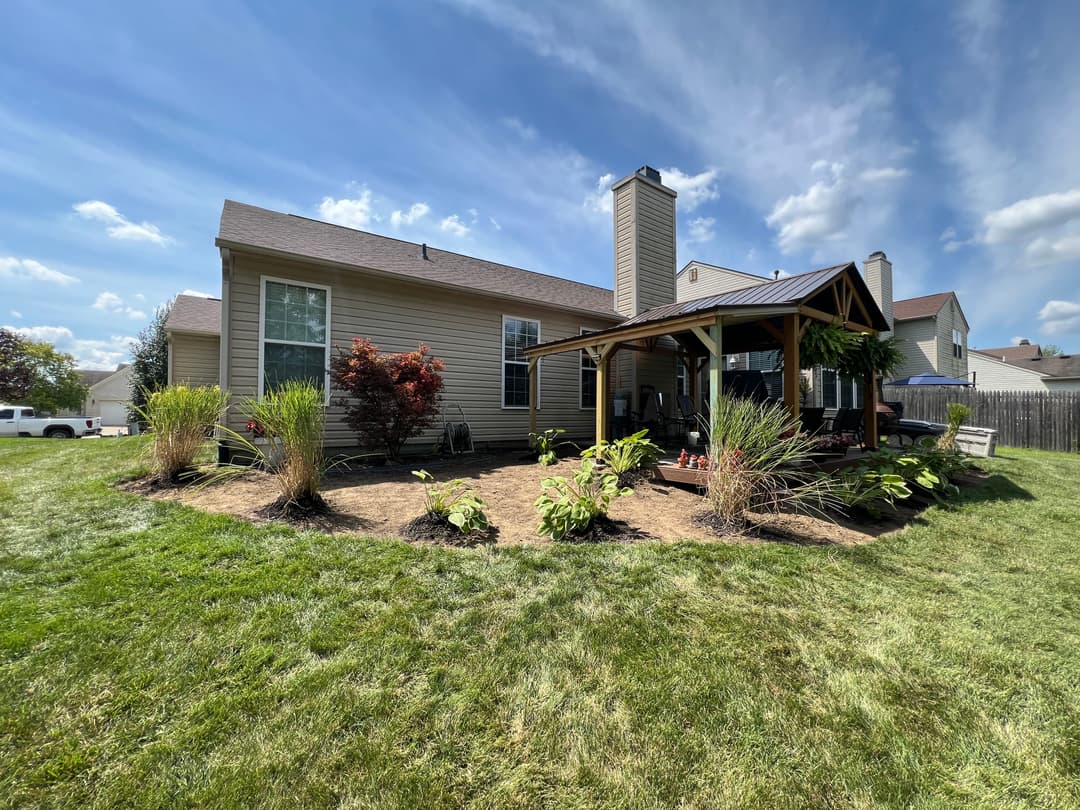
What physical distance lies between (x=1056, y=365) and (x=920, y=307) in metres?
15.5

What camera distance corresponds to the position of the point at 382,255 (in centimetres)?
793

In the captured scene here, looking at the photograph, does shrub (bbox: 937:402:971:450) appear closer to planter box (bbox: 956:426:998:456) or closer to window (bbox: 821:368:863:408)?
planter box (bbox: 956:426:998:456)

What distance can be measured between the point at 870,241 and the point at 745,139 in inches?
439

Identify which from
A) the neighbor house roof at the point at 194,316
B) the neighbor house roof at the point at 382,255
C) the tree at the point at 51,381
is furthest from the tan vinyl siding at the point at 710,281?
the tree at the point at 51,381

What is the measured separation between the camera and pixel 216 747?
146cm

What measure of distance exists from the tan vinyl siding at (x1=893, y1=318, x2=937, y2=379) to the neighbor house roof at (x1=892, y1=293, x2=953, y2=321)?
0.25 m

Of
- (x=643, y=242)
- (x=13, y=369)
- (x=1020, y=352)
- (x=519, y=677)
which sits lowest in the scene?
(x=519, y=677)

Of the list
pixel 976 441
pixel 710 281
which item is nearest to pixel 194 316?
pixel 710 281

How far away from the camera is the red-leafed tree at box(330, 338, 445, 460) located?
6188 mm

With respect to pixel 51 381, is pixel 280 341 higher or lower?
lower

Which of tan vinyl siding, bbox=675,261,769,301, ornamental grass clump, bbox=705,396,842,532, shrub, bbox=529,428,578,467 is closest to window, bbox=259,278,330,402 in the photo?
shrub, bbox=529,428,578,467

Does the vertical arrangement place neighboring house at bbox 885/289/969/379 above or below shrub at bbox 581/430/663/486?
above

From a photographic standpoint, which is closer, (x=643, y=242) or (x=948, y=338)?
(x=643, y=242)

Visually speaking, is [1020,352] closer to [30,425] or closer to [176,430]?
[176,430]
